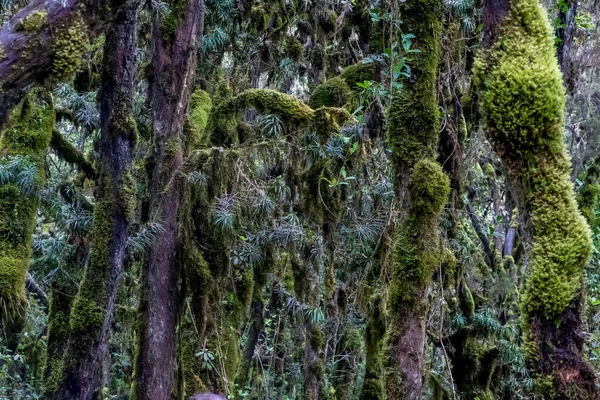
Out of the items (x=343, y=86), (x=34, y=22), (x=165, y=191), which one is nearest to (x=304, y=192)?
(x=343, y=86)

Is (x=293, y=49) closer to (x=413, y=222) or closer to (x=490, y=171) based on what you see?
(x=490, y=171)

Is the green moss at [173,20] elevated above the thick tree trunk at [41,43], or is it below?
above

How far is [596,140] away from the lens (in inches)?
419

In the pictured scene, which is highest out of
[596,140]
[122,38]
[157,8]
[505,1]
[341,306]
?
[596,140]

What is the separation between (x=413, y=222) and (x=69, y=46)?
5.68 ft

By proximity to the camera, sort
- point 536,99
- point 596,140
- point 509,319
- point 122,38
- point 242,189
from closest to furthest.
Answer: point 536,99 < point 242,189 < point 122,38 < point 509,319 < point 596,140

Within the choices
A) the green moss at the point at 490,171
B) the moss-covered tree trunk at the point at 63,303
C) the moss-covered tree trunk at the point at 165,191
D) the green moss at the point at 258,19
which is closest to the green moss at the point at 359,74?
the moss-covered tree trunk at the point at 165,191

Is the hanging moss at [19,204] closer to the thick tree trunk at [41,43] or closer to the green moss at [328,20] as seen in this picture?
the thick tree trunk at [41,43]

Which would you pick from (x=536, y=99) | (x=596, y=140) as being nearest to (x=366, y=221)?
(x=536, y=99)

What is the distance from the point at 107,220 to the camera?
4.87 m

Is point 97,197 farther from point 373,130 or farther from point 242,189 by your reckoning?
point 373,130

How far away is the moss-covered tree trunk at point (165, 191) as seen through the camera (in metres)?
4.84

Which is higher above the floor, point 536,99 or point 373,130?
point 373,130

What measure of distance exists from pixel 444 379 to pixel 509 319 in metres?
2.02
